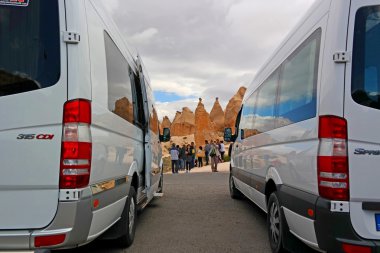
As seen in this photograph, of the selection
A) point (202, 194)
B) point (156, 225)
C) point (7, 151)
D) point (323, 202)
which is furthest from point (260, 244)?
point (202, 194)

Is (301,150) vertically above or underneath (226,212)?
above

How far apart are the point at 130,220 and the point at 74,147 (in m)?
2.51

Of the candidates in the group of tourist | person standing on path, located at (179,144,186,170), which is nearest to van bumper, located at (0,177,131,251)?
the group of tourist

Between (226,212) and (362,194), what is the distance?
213 inches

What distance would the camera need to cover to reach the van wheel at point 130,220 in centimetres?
554

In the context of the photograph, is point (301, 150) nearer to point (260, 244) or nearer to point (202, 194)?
point (260, 244)

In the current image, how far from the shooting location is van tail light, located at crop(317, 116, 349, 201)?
3.59 m

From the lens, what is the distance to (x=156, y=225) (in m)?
7.41

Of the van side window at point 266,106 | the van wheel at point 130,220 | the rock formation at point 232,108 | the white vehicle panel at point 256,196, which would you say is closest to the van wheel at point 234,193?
the white vehicle panel at point 256,196

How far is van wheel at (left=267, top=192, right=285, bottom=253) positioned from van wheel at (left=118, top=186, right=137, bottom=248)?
185 centimetres

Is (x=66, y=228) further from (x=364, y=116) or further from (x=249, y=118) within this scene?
(x=249, y=118)

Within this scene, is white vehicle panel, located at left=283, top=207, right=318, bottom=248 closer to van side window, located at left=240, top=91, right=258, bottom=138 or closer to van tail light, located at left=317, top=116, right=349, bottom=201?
van tail light, located at left=317, top=116, right=349, bottom=201

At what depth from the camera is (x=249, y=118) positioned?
27.0ft

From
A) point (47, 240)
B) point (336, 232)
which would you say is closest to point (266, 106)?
point (336, 232)
